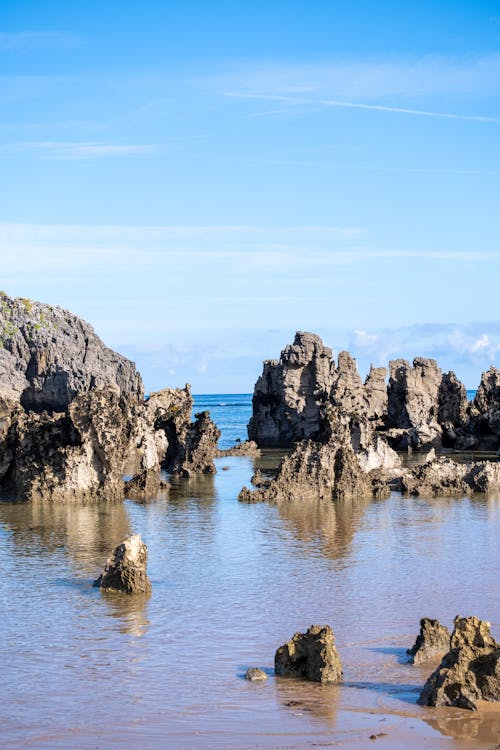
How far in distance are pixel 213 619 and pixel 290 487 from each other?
1893 cm

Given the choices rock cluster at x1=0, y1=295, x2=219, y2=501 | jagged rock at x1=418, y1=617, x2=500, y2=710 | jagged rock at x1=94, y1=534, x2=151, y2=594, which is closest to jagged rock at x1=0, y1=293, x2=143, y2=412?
rock cluster at x1=0, y1=295, x2=219, y2=501

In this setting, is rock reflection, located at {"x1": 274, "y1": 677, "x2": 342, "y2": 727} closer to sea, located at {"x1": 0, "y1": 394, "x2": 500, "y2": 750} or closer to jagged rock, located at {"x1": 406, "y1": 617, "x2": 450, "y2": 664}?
sea, located at {"x1": 0, "y1": 394, "x2": 500, "y2": 750}

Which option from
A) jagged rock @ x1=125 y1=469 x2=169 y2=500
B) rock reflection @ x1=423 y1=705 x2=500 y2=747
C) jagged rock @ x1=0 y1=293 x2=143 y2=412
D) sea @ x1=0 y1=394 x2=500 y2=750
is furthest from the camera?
jagged rock @ x1=0 y1=293 x2=143 y2=412

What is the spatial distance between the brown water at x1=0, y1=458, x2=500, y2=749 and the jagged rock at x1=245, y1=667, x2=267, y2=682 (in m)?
0.14

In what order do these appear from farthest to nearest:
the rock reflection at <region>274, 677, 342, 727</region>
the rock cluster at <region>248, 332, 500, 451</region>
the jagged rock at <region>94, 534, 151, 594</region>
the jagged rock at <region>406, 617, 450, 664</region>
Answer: the rock cluster at <region>248, 332, 500, 451</region> → the jagged rock at <region>94, 534, 151, 594</region> → the jagged rock at <region>406, 617, 450, 664</region> → the rock reflection at <region>274, 677, 342, 727</region>

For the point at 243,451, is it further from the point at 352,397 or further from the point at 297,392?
the point at 352,397

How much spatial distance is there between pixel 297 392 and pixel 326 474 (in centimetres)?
3190

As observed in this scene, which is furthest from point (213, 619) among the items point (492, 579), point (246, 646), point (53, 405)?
point (53, 405)

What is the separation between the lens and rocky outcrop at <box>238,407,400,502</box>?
1505 inches

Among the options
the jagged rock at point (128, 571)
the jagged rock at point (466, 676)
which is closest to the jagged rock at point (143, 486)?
the jagged rock at point (128, 571)

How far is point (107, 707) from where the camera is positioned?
1433 cm

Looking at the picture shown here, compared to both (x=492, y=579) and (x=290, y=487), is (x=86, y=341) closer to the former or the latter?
(x=290, y=487)

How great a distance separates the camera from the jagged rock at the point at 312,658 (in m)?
15.1

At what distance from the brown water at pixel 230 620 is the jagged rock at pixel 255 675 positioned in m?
0.14
